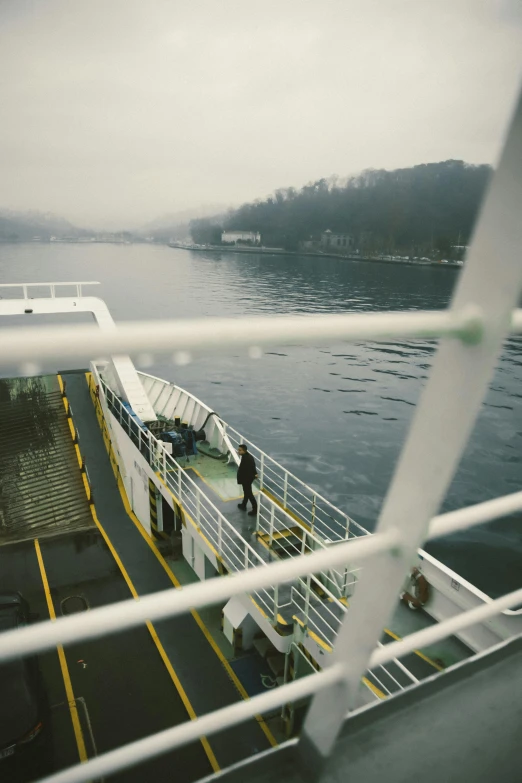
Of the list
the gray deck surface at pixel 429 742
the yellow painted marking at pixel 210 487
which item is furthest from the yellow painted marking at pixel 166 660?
the gray deck surface at pixel 429 742

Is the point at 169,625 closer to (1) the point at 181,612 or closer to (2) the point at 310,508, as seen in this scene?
(2) the point at 310,508

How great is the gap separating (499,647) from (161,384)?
15.0 m

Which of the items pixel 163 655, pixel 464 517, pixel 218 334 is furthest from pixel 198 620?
pixel 218 334

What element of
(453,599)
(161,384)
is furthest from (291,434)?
(453,599)

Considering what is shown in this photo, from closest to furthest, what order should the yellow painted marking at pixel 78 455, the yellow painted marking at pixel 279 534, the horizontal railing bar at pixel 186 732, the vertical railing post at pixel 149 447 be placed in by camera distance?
the horizontal railing bar at pixel 186 732, the yellow painted marking at pixel 279 534, the vertical railing post at pixel 149 447, the yellow painted marking at pixel 78 455

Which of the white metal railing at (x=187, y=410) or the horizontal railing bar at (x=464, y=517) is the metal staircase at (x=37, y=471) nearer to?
the white metal railing at (x=187, y=410)

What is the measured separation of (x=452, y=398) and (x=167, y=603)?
569 millimetres

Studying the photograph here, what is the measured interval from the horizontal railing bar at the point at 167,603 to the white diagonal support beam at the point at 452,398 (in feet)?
0.25

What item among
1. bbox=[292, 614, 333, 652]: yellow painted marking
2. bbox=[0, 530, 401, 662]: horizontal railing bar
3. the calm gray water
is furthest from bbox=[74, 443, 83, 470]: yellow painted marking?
bbox=[0, 530, 401, 662]: horizontal railing bar

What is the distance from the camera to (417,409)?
0.84 metres

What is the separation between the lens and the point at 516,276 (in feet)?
2.37

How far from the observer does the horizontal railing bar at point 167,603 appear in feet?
2.25

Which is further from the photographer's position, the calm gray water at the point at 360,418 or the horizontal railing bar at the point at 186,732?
the calm gray water at the point at 360,418

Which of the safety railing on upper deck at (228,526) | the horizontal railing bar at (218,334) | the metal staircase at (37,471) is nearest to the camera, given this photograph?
the horizontal railing bar at (218,334)
